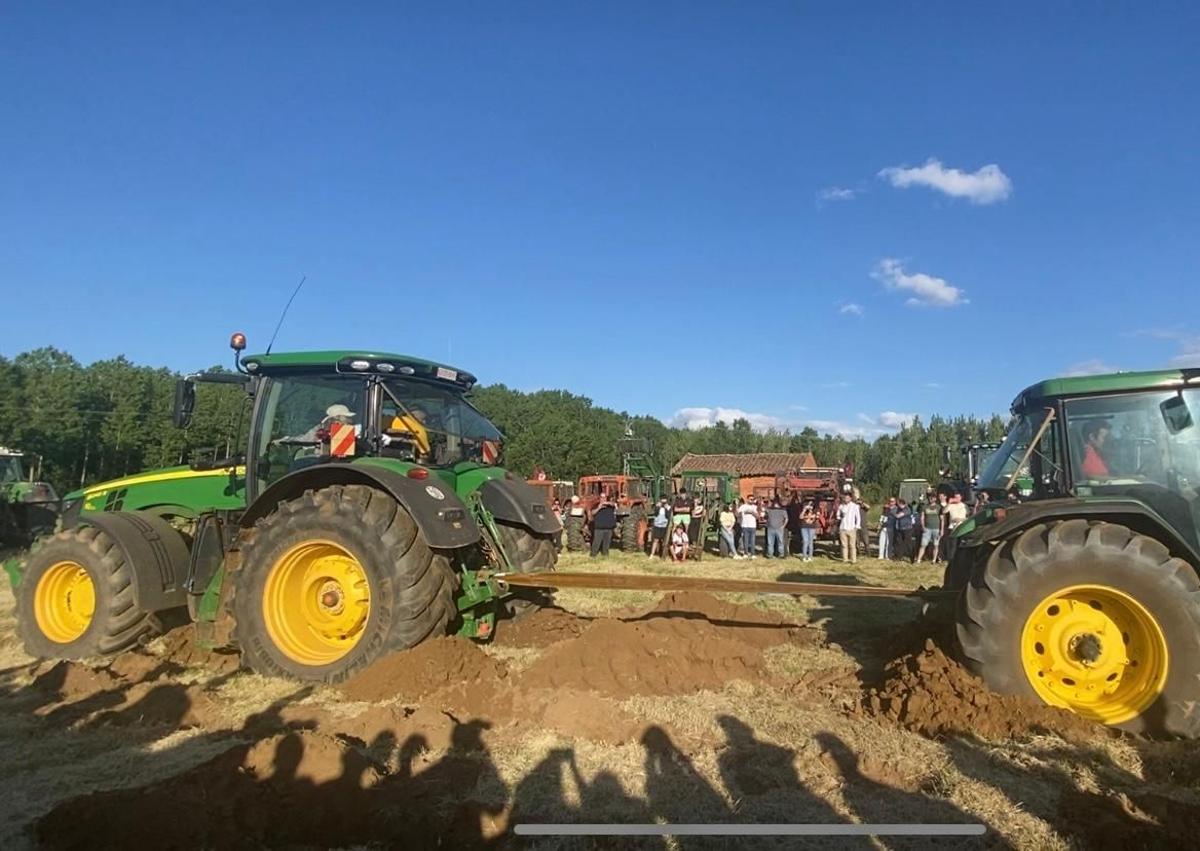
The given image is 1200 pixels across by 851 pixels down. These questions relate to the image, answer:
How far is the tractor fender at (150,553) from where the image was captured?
617cm

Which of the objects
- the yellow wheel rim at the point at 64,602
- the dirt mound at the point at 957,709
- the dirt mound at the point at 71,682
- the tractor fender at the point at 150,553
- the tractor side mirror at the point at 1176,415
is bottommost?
the dirt mound at the point at 71,682

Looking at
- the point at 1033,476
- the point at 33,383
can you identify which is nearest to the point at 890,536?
the point at 1033,476

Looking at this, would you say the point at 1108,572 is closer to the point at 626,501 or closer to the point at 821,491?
the point at 626,501

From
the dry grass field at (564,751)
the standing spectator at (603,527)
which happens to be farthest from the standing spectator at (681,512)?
the dry grass field at (564,751)

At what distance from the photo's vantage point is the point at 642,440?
928 inches

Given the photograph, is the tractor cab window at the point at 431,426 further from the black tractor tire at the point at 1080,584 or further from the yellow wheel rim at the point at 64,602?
the black tractor tire at the point at 1080,584

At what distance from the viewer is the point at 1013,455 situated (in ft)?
19.3

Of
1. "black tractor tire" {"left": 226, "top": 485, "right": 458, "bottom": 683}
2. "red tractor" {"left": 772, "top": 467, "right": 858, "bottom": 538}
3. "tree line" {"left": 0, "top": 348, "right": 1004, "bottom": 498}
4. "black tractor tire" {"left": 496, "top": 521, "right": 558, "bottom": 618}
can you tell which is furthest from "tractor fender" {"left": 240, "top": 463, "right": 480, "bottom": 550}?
"tree line" {"left": 0, "top": 348, "right": 1004, "bottom": 498}

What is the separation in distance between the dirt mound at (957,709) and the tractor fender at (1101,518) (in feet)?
2.84

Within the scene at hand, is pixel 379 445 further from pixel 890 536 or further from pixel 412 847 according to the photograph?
pixel 890 536

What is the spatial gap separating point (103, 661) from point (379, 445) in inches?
110

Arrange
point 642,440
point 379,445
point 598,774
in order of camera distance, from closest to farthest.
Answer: point 598,774
point 379,445
point 642,440

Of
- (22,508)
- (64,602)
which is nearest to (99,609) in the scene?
(64,602)

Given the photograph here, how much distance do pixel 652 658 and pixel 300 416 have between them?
11.3 ft
